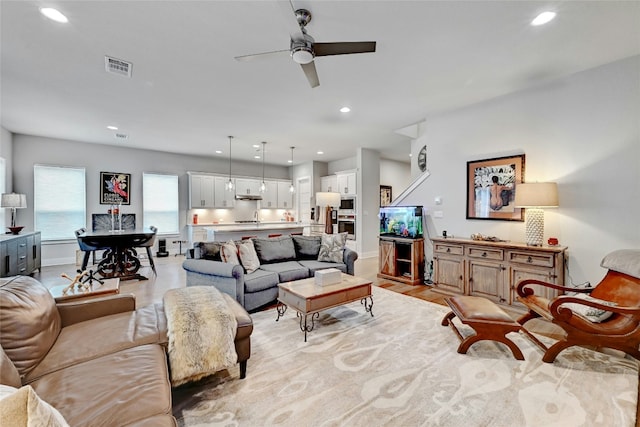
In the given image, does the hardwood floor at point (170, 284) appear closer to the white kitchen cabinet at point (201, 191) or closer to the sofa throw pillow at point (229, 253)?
the sofa throw pillow at point (229, 253)

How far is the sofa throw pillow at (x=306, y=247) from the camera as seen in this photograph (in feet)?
14.7

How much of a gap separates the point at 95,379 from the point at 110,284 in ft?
6.61

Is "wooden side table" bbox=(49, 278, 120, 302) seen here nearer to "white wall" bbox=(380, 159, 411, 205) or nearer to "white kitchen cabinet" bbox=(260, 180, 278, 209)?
"white kitchen cabinet" bbox=(260, 180, 278, 209)

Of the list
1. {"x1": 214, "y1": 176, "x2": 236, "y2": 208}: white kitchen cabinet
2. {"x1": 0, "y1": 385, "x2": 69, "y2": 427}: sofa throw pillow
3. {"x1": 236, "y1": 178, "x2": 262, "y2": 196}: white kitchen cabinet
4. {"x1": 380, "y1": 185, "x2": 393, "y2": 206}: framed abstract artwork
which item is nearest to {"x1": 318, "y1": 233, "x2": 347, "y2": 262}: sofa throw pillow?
{"x1": 0, "y1": 385, "x2": 69, "y2": 427}: sofa throw pillow

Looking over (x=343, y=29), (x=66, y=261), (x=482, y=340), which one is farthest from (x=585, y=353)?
(x=66, y=261)

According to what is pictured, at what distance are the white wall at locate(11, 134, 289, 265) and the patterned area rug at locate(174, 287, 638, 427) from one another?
629 centimetres

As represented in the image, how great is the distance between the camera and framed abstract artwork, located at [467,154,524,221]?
380 cm

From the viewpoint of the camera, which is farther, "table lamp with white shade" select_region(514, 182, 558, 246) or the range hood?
→ the range hood

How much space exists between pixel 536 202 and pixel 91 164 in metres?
Answer: 8.81

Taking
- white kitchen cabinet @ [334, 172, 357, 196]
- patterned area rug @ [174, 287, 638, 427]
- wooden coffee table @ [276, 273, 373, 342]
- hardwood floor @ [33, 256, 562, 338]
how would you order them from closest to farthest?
patterned area rug @ [174, 287, 638, 427]
wooden coffee table @ [276, 273, 373, 342]
hardwood floor @ [33, 256, 562, 338]
white kitchen cabinet @ [334, 172, 357, 196]

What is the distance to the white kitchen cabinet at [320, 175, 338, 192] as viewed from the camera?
8.40m

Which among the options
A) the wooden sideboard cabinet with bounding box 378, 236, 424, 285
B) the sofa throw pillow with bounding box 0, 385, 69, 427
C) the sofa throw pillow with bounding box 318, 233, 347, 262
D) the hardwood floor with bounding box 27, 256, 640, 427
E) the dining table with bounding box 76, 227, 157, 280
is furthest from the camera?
the dining table with bounding box 76, 227, 157, 280

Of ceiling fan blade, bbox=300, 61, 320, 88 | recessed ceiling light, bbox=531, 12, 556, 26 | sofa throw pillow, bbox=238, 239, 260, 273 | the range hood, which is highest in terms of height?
recessed ceiling light, bbox=531, 12, 556, 26

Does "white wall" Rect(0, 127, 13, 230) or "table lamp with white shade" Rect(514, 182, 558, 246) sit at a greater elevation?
"white wall" Rect(0, 127, 13, 230)
